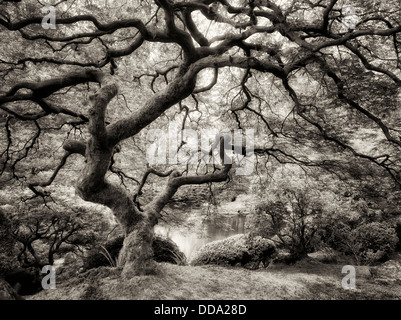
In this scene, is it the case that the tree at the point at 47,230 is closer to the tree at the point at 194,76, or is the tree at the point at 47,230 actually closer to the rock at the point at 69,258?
the rock at the point at 69,258

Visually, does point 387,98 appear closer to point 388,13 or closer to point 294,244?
point 388,13

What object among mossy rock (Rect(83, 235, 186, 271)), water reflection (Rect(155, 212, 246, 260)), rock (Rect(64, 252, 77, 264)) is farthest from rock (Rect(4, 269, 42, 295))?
water reflection (Rect(155, 212, 246, 260))

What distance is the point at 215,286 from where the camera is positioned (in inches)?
147

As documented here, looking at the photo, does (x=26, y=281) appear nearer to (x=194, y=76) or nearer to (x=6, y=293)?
(x=6, y=293)

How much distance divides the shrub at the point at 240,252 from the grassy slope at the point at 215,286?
97 centimetres

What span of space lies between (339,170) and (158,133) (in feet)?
16.0

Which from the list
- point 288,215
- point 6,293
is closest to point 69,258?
point 6,293

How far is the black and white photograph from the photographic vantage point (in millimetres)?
3330

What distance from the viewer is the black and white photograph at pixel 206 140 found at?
10.9 feet

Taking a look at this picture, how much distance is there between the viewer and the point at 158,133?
6992mm

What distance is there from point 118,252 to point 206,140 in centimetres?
386

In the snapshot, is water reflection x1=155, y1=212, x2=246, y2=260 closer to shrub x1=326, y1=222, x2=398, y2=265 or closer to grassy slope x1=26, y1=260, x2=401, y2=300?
shrub x1=326, y1=222, x2=398, y2=265

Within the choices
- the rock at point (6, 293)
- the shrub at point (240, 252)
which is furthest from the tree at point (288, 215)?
the rock at point (6, 293)

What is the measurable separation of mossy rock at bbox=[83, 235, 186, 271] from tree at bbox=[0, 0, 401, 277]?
1418mm
